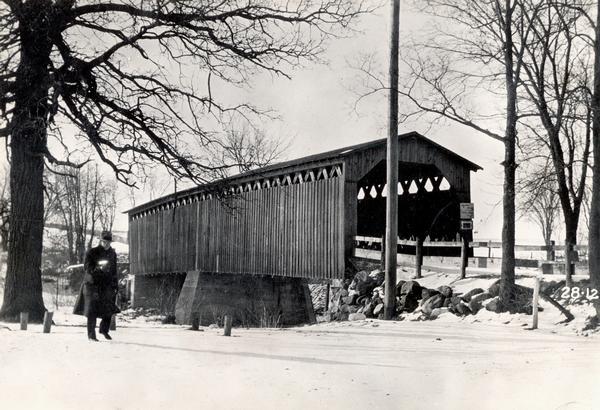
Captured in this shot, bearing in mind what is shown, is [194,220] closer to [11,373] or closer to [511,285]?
[511,285]

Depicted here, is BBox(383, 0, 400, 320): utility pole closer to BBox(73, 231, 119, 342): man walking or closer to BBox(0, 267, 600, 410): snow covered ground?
BBox(0, 267, 600, 410): snow covered ground

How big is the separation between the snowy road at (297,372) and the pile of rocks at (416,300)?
3.17 m

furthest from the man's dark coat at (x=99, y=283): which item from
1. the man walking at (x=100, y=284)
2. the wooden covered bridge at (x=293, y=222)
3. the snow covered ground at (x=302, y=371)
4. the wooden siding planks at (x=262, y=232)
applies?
the wooden covered bridge at (x=293, y=222)

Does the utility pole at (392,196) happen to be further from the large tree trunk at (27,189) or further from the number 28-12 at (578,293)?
the large tree trunk at (27,189)

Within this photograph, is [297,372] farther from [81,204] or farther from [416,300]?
[81,204]

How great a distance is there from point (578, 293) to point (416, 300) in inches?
138

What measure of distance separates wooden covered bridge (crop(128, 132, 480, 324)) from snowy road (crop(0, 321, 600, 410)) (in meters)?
5.83

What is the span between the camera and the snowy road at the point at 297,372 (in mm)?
5660

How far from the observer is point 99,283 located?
945 cm

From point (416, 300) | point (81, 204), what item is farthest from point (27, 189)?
point (81, 204)

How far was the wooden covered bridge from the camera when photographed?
17.6m

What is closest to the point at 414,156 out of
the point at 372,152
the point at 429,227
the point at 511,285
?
the point at 372,152

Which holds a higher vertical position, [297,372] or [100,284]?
[100,284]

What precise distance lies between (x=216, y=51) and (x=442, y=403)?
371 inches
